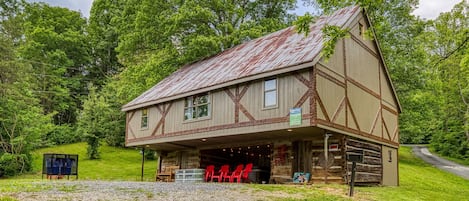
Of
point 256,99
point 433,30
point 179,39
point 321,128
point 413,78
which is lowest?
point 321,128

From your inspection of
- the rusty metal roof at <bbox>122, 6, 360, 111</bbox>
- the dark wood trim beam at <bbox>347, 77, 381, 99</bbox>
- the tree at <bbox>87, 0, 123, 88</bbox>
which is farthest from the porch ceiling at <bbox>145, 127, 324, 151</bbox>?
the tree at <bbox>87, 0, 123, 88</bbox>

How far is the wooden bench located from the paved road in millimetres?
17812

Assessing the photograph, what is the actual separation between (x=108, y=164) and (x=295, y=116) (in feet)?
63.4

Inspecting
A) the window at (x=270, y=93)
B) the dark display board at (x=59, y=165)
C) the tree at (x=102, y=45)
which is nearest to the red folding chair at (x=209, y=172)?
the window at (x=270, y=93)

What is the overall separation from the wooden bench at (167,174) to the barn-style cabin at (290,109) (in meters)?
0.61

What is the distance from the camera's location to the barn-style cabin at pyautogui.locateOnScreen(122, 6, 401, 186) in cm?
1413

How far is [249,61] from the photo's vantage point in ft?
57.3

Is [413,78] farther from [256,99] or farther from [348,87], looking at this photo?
[256,99]

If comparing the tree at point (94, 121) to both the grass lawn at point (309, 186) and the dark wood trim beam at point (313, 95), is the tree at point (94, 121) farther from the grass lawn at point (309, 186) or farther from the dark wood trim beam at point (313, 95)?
the dark wood trim beam at point (313, 95)

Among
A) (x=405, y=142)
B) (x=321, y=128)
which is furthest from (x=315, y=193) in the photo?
(x=405, y=142)

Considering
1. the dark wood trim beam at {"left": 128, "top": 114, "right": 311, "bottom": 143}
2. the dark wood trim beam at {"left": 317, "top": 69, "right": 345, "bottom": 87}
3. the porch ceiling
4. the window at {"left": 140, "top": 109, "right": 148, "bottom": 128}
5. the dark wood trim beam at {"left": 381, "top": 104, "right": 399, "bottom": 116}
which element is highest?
the dark wood trim beam at {"left": 317, "top": 69, "right": 345, "bottom": 87}

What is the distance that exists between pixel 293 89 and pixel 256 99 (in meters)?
1.60

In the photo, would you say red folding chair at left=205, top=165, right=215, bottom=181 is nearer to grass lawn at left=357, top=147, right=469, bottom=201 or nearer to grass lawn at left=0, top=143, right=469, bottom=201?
grass lawn at left=0, top=143, right=469, bottom=201

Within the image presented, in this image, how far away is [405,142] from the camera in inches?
1913
